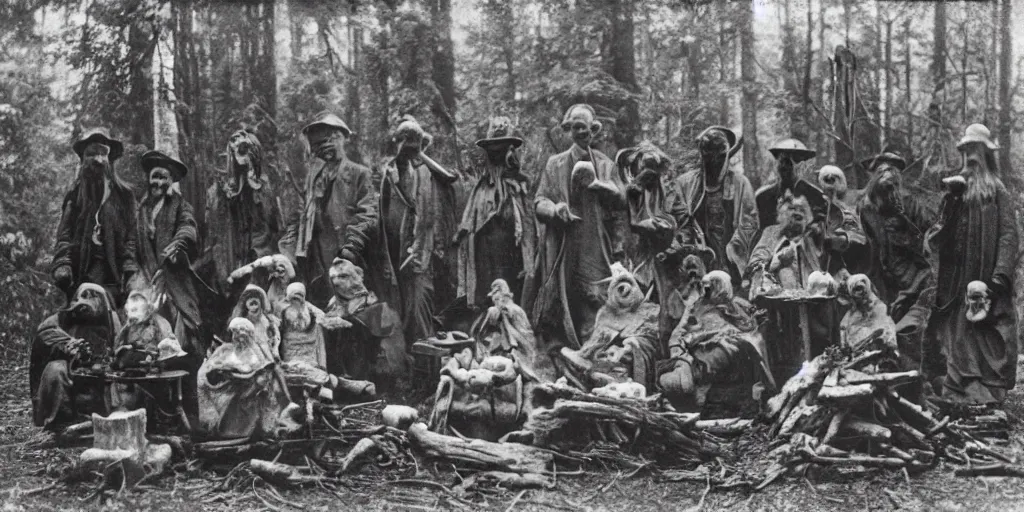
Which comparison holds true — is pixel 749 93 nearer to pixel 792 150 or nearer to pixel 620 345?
pixel 792 150

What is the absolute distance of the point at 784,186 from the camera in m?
8.80

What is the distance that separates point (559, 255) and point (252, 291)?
2.12 meters

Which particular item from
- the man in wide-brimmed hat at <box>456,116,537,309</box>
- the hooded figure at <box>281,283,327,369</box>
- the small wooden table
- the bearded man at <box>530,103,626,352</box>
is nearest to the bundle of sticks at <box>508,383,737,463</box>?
the bearded man at <box>530,103,626,352</box>

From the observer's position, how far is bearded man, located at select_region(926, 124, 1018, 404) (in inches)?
341

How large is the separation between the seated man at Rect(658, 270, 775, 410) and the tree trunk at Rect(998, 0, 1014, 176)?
2282 millimetres

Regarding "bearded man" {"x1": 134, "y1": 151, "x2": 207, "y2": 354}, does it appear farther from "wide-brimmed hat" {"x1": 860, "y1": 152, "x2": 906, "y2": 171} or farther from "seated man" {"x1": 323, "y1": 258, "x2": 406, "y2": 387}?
"wide-brimmed hat" {"x1": 860, "y1": 152, "x2": 906, "y2": 171}

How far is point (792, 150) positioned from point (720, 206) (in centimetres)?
64

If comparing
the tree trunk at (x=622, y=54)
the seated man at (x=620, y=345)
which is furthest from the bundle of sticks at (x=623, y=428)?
the tree trunk at (x=622, y=54)

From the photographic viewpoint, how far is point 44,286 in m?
9.22

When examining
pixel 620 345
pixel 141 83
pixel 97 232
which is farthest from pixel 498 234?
pixel 141 83

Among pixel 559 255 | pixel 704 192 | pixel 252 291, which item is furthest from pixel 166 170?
pixel 704 192

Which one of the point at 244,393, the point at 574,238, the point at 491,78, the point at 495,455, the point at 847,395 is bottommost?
the point at 495,455

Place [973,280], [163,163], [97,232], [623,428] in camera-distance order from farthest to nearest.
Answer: [163,163]
[97,232]
[973,280]
[623,428]

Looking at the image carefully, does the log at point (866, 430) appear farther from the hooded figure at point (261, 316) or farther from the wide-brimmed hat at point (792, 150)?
the hooded figure at point (261, 316)
